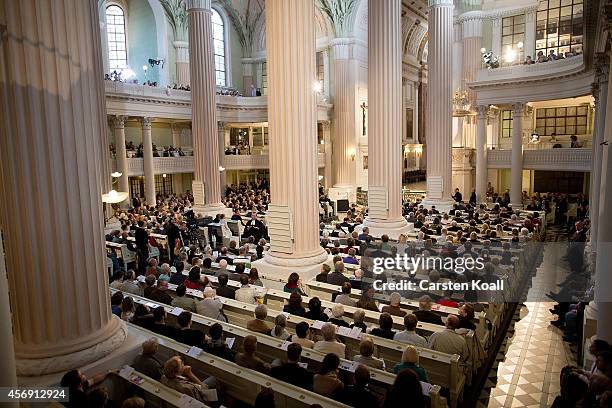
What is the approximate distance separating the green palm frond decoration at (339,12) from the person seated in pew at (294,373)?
25089 mm

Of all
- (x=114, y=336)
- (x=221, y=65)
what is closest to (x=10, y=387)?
(x=114, y=336)

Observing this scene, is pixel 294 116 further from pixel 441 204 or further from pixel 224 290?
pixel 441 204

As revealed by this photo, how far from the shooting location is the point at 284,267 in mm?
8469

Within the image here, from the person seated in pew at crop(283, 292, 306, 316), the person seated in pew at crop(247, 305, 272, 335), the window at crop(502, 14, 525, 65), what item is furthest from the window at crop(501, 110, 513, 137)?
the person seated in pew at crop(247, 305, 272, 335)

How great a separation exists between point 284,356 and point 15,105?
3621 millimetres

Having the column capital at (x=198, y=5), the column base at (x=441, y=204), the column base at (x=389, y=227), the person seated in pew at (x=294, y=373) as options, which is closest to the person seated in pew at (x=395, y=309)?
the person seated in pew at (x=294, y=373)

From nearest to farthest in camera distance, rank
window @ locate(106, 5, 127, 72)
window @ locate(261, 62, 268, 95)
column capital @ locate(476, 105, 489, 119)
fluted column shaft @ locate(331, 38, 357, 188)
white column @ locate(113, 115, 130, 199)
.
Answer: white column @ locate(113, 115, 130, 199)
column capital @ locate(476, 105, 489, 119)
window @ locate(106, 5, 127, 72)
fluted column shaft @ locate(331, 38, 357, 188)
window @ locate(261, 62, 268, 95)

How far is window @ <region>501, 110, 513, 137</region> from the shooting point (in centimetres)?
2466

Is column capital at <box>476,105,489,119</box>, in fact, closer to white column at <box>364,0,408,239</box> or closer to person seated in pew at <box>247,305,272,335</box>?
white column at <box>364,0,408,239</box>

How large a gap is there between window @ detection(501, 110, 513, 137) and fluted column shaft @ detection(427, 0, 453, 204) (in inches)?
301

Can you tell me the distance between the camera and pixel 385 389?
435 cm

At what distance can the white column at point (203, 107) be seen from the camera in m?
17.1

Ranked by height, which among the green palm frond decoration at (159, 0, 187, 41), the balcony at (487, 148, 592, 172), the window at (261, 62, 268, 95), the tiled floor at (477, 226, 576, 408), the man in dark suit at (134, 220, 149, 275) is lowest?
the tiled floor at (477, 226, 576, 408)

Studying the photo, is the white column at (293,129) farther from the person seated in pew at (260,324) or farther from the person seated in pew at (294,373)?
the person seated in pew at (294,373)
